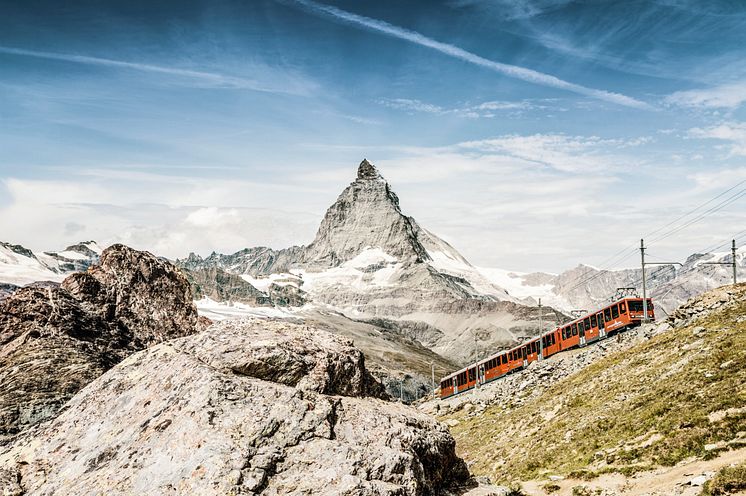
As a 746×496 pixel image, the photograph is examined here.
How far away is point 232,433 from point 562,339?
241 feet

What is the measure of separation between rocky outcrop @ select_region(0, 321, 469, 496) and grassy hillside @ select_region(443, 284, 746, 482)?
1473 centimetres

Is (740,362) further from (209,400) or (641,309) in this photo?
(641,309)

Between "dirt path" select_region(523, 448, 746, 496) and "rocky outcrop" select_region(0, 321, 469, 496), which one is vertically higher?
"rocky outcrop" select_region(0, 321, 469, 496)

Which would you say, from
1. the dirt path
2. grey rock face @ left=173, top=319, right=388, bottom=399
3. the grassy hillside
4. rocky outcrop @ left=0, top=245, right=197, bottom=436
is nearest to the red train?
the grassy hillside

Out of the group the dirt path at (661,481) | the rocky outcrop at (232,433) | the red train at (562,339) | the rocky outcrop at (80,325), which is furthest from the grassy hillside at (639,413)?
the rocky outcrop at (80,325)

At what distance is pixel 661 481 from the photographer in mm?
20000

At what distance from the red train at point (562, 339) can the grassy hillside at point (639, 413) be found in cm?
1565

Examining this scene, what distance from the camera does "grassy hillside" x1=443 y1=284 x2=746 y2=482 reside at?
23.5 meters

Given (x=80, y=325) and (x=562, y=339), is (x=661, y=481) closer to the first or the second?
(x=80, y=325)

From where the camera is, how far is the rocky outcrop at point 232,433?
913 cm

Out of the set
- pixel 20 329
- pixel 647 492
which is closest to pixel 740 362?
pixel 647 492

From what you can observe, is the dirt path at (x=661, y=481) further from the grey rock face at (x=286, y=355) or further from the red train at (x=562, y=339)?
the red train at (x=562, y=339)

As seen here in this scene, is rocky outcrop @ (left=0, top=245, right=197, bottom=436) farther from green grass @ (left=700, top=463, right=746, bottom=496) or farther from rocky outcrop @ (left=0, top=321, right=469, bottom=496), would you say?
green grass @ (left=700, top=463, right=746, bottom=496)

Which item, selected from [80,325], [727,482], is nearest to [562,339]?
[727,482]
